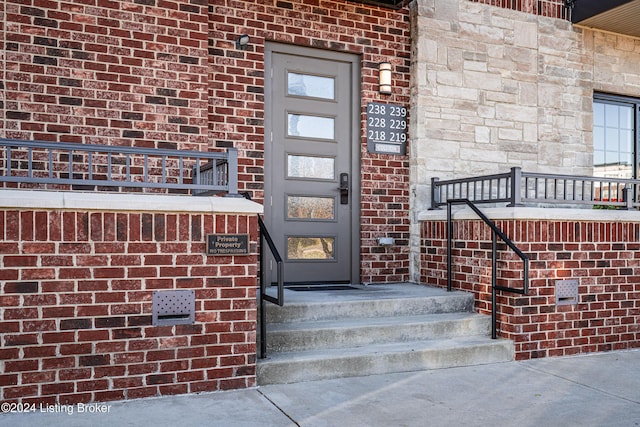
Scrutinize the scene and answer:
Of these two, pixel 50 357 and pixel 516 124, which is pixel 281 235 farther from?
pixel 516 124

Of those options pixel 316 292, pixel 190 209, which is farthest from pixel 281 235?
pixel 190 209

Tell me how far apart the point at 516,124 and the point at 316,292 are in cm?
316

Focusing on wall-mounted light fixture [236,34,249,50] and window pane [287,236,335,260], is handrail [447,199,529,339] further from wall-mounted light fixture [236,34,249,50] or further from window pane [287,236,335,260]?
wall-mounted light fixture [236,34,249,50]

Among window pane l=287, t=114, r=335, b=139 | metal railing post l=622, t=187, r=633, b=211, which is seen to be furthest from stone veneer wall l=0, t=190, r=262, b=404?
metal railing post l=622, t=187, r=633, b=211

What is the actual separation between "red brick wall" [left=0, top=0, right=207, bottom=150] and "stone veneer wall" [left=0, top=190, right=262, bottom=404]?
1.33 metres

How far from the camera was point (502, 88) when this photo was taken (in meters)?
6.41

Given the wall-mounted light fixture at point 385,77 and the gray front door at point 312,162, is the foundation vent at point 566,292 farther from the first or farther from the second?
the wall-mounted light fixture at point 385,77

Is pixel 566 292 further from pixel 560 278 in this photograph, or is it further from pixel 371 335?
pixel 371 335

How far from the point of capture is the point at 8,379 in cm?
329

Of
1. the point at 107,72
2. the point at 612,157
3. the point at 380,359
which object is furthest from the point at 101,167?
the point at 612,157

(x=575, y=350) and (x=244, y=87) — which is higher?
(x=244, y=87)

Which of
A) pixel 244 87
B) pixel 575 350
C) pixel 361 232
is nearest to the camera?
pixel 575 350

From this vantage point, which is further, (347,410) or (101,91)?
(101,91)

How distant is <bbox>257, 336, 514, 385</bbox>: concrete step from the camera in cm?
395
